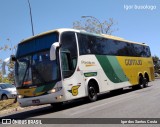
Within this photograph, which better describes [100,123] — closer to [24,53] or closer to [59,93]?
[59,93]

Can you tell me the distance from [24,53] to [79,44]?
8.78 ft

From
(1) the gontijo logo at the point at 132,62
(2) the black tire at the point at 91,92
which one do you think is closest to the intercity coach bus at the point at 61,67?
(2) the black tire at the point at 91,92

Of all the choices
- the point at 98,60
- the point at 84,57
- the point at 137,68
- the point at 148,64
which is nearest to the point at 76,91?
the point at 84,57

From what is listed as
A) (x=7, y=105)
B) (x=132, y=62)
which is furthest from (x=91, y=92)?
(x=132, y=62)

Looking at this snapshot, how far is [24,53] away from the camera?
15305 mm

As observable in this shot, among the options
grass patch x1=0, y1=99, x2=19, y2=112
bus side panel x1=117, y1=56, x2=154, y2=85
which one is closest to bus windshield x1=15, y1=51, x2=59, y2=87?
grass patch x1=0, y1=99, x2=19, y2=112

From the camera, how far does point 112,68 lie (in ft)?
65.4

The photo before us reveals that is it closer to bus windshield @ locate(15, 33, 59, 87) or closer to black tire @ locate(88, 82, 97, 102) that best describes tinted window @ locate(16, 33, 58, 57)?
bus windshield @ locate(15, 33, 59, 87)

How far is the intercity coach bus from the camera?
551 inches

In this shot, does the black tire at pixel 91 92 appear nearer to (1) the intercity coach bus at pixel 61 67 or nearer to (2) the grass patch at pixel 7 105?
(1) the intercity coach bus at pixel 61 67

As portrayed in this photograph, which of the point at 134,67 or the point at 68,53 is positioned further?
the point at 134,67

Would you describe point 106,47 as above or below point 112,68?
A: above

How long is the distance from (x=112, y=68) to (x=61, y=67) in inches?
258

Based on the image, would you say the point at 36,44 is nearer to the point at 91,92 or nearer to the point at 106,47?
the point at 91,92
